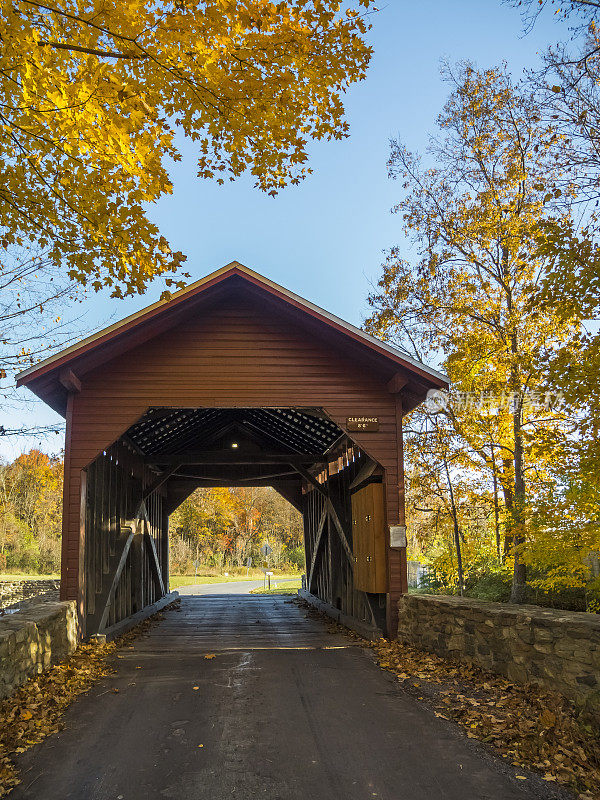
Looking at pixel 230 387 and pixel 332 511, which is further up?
pixel 230 387

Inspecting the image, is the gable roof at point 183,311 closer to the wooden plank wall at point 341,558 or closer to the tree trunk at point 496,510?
the wooden plank wall at point 341,558

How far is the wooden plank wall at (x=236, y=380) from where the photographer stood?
32.3 ft

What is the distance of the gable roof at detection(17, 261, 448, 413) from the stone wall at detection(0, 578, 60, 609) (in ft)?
35.6

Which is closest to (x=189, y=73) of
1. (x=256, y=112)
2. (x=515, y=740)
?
(x=256, y=112)

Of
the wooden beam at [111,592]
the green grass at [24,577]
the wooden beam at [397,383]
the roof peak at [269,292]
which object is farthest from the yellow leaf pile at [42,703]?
the green grass at [24,577]

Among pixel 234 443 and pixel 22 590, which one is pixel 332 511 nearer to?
pixel 234 443

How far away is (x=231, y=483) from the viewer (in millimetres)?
20672

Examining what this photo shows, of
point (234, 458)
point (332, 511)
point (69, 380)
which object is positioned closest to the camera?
point (69, 380)

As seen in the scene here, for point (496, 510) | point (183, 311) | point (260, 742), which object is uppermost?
point (183, 311)

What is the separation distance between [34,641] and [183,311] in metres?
4.98

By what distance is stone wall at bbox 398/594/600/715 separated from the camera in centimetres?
519

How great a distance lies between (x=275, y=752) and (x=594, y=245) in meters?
5.72

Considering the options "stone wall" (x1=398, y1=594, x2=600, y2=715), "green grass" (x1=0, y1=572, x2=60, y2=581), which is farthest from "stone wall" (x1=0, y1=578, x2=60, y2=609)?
"stone wall" (x1=398, y1=594, x2=600, y2=715)

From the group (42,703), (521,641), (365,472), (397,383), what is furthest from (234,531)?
(521,641)
